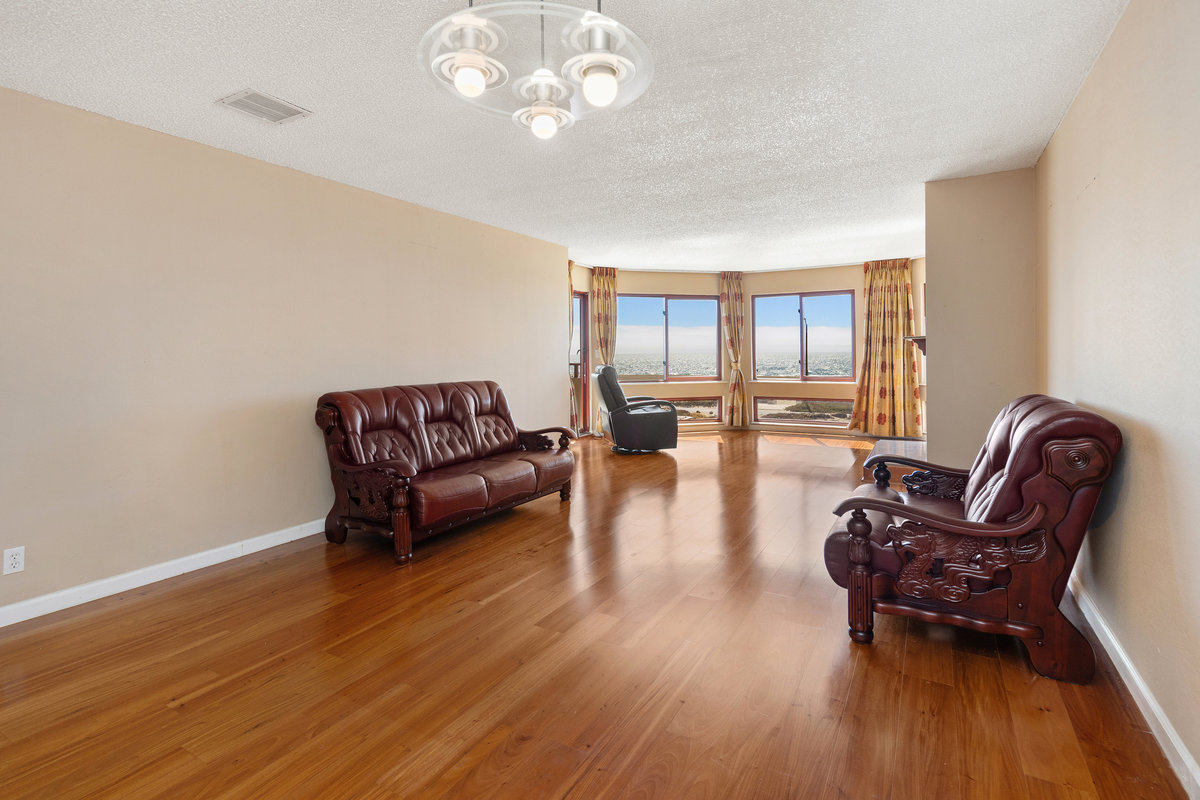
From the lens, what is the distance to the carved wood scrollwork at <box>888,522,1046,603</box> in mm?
2098

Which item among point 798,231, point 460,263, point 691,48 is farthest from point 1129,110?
point 460,263

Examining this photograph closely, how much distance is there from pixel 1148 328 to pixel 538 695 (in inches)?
97.4

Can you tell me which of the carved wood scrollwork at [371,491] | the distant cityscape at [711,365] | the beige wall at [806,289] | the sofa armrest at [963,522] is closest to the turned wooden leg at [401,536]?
the carved wood scrollwork at [371,491]

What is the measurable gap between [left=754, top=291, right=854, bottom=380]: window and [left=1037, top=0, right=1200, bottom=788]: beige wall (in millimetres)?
6137

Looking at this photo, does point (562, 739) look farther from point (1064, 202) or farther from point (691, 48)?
point (1064, 202)

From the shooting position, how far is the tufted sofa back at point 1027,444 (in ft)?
6.40

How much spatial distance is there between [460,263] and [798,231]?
3.61 meters

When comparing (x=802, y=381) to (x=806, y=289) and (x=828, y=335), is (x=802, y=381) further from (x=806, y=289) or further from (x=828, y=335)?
(x=806, y=289)

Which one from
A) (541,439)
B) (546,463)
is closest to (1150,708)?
(546,463)

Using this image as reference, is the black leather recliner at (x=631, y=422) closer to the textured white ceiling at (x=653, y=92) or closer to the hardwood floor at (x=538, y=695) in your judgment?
the textured white ceiling at (x=653, y=92)

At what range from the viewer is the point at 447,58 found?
6.24ft

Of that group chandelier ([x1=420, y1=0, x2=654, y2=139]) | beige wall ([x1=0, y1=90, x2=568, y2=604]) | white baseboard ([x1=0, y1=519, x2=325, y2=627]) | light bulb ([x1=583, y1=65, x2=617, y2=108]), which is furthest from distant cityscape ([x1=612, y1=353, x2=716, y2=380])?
light bulb ([x1=583, y1=65, x2=617, y2=108])

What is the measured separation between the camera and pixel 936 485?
303 cm

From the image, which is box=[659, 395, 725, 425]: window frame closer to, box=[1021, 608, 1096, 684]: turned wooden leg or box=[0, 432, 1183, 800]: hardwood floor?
box=[0, 432, 1183, 800]: hardwood floor
